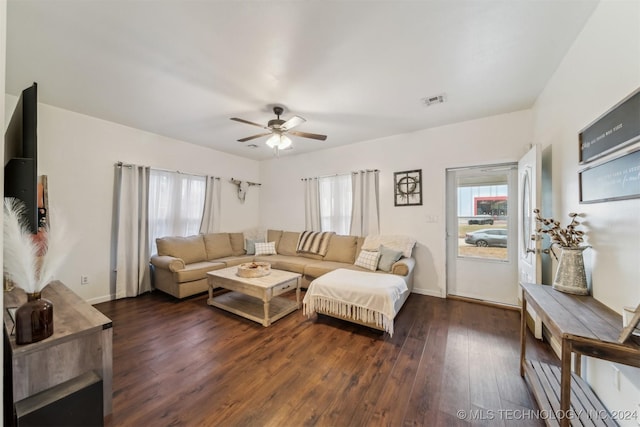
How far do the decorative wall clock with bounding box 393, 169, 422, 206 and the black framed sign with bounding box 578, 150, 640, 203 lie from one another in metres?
2.06

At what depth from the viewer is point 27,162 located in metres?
1.00

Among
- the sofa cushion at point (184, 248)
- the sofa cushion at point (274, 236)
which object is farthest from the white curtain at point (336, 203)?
the sofa cushion at point (184, 248)

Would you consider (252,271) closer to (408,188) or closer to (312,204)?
(312,204)

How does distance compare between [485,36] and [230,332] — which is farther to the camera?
[230,332]

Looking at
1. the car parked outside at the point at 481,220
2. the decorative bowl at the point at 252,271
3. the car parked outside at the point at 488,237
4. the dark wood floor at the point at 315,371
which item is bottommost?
the dark wood floor at the point at 315,371

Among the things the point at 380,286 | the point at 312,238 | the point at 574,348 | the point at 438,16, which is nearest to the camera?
the point at 574,348

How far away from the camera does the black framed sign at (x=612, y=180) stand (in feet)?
4.07

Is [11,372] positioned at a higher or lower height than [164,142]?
lower

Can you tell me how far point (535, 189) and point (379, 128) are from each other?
6.86 ft

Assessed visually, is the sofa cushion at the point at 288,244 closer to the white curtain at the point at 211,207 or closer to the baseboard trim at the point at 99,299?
the white curtain at the point at 211,207

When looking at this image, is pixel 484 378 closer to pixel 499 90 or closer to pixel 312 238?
pixel 499 90

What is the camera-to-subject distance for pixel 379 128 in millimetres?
3686

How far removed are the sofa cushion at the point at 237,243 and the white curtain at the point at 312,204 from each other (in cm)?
136

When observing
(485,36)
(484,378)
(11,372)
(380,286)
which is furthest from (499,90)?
(11,372)
